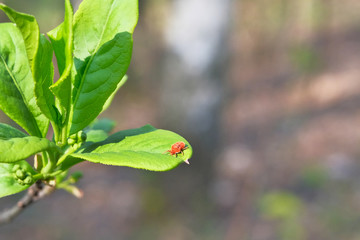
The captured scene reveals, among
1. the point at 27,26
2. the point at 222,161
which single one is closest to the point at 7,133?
the point at 27,26

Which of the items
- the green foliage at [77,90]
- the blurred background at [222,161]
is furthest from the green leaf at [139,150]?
the blurred background at [222,161]

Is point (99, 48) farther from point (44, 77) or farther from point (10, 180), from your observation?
point (10, 180)

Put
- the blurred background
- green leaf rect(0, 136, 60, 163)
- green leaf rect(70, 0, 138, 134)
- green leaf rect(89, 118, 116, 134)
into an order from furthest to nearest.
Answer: the blurred background
green leaf rect(89, 118, 116, 134)
green leaf rect(70, 0, 138, 134)
green leaf rect(0, 136, 60, 163)

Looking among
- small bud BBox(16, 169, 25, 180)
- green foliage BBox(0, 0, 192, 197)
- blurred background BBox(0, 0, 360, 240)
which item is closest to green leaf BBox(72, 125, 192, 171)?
green foliage BBox(0, 0, 192, 197)

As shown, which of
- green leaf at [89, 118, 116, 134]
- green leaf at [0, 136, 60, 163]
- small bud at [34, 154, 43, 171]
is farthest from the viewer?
green leaf at [89, 118, 116, 134]

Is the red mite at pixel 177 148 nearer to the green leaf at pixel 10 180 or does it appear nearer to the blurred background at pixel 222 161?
the green leaf at pixel 10 180

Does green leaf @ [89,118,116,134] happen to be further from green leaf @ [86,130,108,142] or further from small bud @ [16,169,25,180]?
small bud @ [16,169,25,180]

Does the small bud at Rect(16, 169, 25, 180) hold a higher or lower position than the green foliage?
lower
